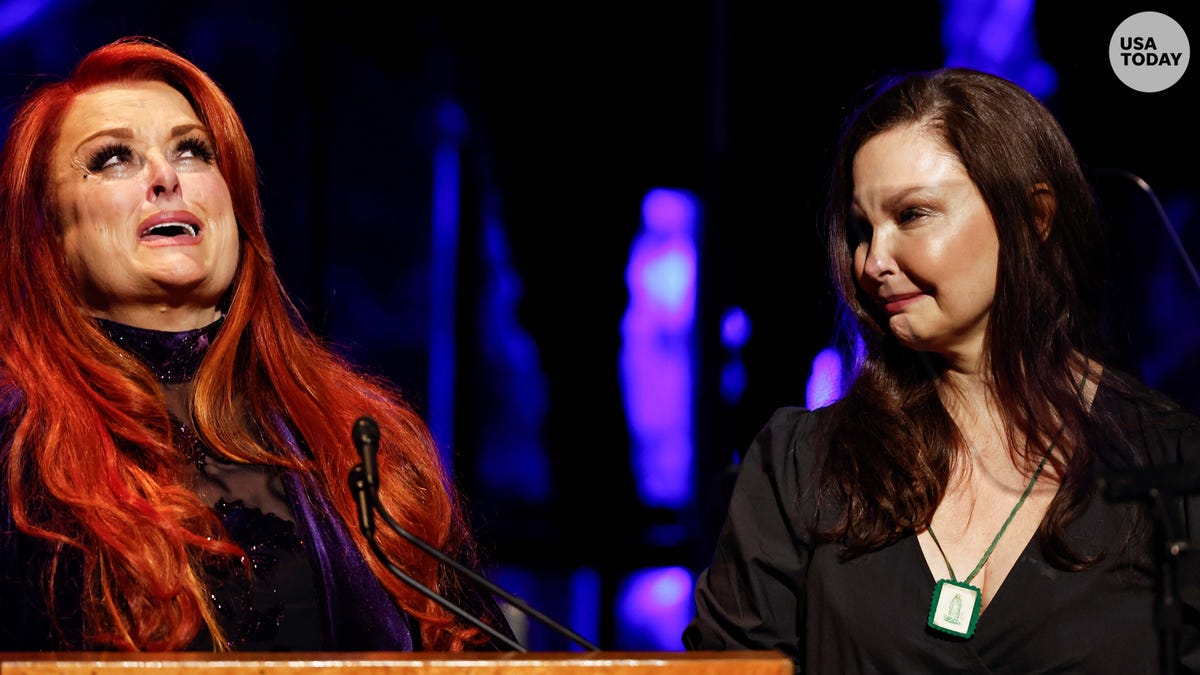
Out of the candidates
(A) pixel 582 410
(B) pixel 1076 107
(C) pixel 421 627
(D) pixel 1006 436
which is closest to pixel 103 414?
(C) pixel 421 627

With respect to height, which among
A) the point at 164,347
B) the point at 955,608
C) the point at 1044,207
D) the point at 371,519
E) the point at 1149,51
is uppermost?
the point at 1149,51

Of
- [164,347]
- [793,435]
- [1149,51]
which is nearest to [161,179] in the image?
[164,347]

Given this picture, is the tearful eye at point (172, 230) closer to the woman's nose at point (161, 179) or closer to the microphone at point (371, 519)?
the woman's nose at point (161, 179)

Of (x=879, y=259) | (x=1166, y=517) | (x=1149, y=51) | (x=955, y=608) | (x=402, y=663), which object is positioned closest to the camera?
(x=402, y=663)

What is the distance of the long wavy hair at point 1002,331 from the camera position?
6.84ft

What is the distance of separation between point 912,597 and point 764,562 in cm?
24

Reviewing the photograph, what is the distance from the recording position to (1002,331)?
7.00ft

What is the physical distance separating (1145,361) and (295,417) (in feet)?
7.59

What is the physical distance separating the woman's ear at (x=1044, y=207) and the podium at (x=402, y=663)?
107 cm

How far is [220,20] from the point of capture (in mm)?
3549

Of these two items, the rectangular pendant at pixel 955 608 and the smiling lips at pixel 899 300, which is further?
the smiling lips at pixel 899 300

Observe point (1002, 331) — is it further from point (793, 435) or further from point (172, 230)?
point (172, 230)

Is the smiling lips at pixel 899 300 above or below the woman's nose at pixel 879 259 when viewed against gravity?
below

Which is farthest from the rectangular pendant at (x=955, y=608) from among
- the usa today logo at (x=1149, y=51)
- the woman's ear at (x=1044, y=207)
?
the usa today logo at (x=1149, y=51)
